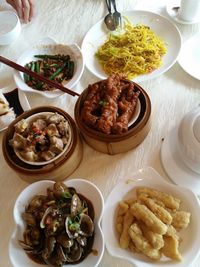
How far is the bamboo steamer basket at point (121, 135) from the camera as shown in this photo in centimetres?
121

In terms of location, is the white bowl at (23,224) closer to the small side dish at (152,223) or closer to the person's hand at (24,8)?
the small side dish at (152,223)

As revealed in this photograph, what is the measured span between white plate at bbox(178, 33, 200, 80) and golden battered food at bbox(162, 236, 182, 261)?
29.2 inches

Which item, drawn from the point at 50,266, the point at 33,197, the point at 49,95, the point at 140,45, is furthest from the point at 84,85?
the point at 50,266

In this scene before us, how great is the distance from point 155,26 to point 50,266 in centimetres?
126

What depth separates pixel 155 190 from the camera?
1.13m

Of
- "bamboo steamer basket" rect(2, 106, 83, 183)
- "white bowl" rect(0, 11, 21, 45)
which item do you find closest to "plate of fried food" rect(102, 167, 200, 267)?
"bamboo steamer basket" rect(2, 106, 83, 183)

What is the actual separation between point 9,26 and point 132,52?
71 centimetres

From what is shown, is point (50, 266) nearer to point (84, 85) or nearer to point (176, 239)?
point (176, 239)

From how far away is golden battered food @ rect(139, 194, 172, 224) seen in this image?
1044 mm

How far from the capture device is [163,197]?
1101 mm

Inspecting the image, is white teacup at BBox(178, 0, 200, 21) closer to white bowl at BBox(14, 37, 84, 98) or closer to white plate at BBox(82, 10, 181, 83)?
white plate at BBox(82, 10, 181, 83)

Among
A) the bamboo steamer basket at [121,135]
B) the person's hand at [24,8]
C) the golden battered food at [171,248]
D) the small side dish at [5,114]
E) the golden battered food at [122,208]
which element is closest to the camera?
the golden battered food at [171,248]

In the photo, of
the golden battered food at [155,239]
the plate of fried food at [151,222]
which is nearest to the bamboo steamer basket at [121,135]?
the plate of fried food at [151,222]

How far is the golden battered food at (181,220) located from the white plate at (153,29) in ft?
2.16
